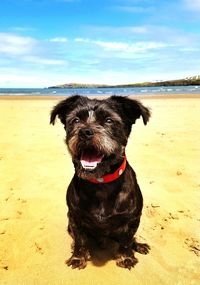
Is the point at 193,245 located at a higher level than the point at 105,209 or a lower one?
lower

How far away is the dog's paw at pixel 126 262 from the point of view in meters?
4.83

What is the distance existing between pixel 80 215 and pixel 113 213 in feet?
1.26

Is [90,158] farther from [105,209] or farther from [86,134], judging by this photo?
[105,209]

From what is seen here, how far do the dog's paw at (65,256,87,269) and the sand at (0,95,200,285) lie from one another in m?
0.08

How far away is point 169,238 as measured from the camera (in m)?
5.45

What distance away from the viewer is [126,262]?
4.85m

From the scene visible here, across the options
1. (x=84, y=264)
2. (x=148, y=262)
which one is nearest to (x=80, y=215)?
(x=84, y=264)

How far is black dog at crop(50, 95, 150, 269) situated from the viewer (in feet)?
14.4

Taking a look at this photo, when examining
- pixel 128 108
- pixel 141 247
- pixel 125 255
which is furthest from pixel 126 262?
pixel 128 108

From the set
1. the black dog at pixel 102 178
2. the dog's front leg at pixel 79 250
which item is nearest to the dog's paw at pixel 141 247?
the black dog at pixel 102 178

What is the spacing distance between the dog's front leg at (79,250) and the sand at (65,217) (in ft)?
0.32

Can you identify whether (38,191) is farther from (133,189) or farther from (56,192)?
(133,189)

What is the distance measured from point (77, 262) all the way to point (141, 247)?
0.85 meters

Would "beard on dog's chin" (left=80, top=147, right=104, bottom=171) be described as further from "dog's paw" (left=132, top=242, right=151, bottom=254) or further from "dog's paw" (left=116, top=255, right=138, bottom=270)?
"dog's paw" (left=132, top=242, right=151, bottom=254)
